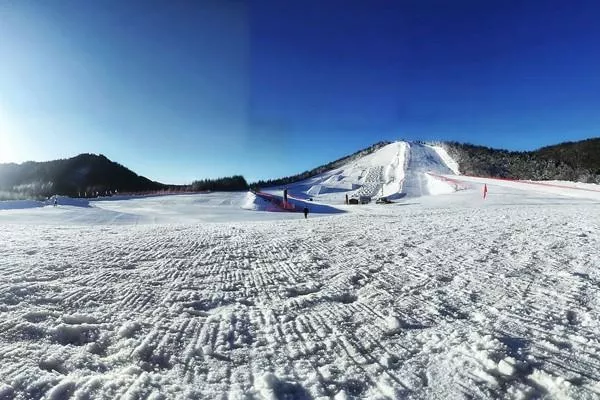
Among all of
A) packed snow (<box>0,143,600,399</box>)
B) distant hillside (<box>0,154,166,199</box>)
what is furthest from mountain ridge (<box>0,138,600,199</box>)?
packed snow (<box>0,143,600,399</box>)

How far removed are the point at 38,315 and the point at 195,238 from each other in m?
5.11

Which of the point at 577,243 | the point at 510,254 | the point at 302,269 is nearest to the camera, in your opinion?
the point at 302,269

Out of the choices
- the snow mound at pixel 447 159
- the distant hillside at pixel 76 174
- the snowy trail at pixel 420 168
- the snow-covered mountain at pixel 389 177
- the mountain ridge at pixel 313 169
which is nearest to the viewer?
the snowy trail at pixel 420 168

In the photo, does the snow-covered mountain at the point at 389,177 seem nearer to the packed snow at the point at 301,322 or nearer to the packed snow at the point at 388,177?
the packed snow at the point at 388,177

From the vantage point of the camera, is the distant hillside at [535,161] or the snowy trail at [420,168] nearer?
the snowy trail at [420,168]

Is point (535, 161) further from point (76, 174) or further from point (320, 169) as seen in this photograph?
point (76, 174)

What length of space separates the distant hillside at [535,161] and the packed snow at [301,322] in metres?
72.2

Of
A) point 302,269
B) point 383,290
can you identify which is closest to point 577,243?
point 383,290

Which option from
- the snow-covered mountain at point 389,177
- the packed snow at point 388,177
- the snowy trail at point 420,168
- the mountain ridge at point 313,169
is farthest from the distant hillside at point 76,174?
the snowy trail at point 420,168

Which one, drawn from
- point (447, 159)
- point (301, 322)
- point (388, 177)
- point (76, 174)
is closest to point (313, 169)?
point (388, 177)

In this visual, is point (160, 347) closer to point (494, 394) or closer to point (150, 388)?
point (150, 388)

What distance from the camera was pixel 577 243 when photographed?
23.1 feet

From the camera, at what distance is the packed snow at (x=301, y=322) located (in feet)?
8.11

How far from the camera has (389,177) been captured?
66938 mm
